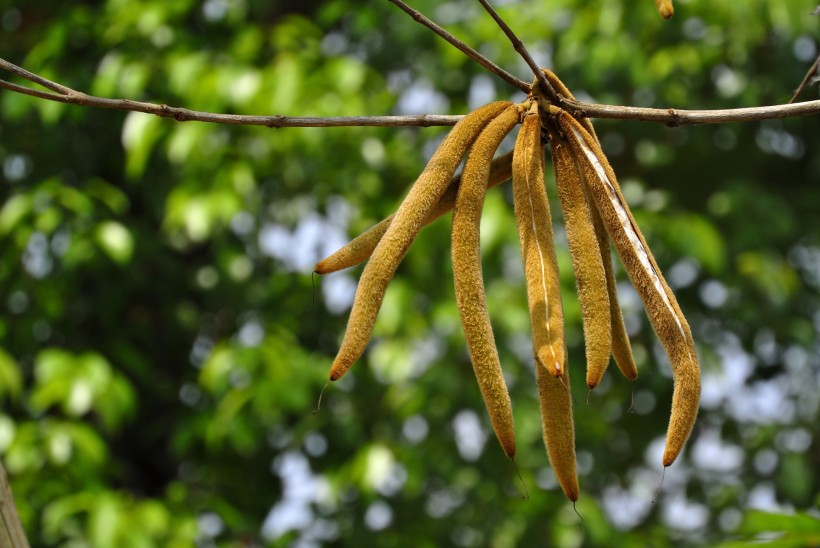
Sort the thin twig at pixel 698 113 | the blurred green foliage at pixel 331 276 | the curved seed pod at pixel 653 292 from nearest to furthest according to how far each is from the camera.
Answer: the curved seed pod at pixel 653 292, the thin twig at pixel 698 113, the blurred green foliage at pixel 331 276

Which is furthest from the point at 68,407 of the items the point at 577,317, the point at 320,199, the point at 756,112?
the point at 756,112

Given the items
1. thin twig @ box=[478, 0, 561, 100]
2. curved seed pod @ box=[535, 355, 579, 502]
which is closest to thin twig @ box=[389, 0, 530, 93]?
thin twig @ box=[478, 0, 561, 100]

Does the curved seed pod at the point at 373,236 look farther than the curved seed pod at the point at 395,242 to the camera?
Yes

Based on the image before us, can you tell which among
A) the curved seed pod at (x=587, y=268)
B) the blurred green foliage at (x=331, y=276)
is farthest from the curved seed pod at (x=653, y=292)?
the blurred green foliage at (x=331, y=276)

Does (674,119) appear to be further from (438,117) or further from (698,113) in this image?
(438,117)

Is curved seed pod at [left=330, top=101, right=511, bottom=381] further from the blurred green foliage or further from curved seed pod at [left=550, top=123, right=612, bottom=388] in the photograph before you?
the blurred green foliage

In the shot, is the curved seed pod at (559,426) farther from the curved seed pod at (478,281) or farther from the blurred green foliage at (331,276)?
the blurred green foliage at (331,276)
